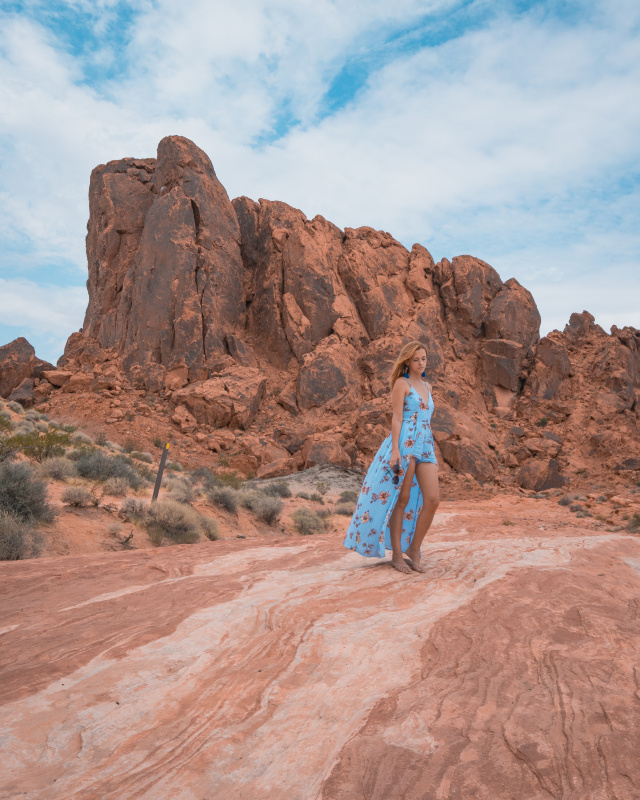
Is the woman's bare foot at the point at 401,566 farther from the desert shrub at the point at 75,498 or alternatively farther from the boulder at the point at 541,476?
the boulder at the point at 541,476

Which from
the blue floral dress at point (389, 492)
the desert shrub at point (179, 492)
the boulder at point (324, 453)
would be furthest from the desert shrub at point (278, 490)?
the blue floral dress at point (389, 492)

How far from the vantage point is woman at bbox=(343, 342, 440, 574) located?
4.55 meters

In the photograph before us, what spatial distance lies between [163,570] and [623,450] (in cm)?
2599

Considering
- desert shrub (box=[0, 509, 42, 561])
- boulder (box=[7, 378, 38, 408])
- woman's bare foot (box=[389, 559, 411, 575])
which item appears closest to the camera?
woman's bare foot (box=[389, 559, 411, 575])

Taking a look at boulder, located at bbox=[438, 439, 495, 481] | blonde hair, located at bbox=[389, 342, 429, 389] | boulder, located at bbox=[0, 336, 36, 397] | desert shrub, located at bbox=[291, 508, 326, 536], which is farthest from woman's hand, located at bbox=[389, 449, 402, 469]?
boulder, located at bbox=[0, 336, 36, 397]

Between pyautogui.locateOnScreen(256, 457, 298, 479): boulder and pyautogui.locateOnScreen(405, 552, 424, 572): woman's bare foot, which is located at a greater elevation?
pyautogui.locateOnScreen(405, 552, 424, 572): woman's bare foot

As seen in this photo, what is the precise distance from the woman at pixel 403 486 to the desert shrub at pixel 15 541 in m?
3.65

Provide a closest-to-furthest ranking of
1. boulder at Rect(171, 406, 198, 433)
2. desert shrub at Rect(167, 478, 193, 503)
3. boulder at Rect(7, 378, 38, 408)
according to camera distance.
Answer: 1. desert shrub at Rect(167, 478, 193, 503)
2. boulder at Rect(171, 406, 198, 433)
3. boulder at Rect(7, 378, 38, 408)

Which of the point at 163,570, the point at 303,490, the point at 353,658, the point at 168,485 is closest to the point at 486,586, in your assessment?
the point at 353,658

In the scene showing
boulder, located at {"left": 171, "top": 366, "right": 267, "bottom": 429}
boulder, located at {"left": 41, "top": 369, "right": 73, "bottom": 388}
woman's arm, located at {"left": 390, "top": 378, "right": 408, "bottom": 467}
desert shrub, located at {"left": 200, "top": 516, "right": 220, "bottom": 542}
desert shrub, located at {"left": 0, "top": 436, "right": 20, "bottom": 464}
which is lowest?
desert shrub, located at {"left": 200, "top": 516, "right": 220, "bottom": 542}

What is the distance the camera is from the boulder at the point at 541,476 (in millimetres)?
23422

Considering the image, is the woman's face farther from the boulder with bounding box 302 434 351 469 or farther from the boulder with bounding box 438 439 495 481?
the boulder with bounding box 438 439 495 481

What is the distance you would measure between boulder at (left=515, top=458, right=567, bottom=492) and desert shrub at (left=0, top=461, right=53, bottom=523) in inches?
807

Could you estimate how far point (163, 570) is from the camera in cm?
466
